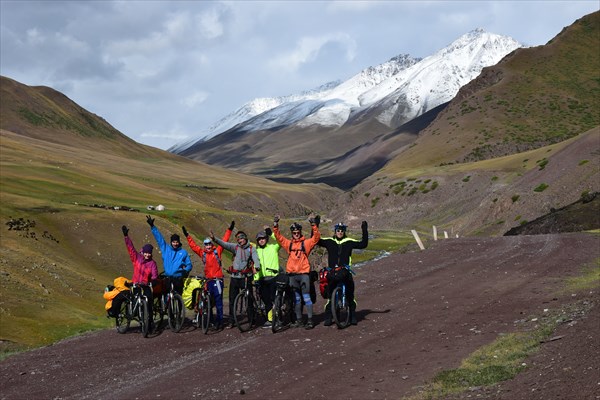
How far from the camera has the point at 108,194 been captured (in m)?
84.6

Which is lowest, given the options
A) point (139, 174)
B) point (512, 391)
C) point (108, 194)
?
point (512, 391)

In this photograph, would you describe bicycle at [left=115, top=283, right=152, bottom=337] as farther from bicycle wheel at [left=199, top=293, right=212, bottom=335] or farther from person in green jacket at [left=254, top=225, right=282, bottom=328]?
person in green jacket at [left=254, top=225, right=282, bottom=328]

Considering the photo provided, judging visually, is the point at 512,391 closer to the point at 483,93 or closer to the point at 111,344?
the point at 111,344

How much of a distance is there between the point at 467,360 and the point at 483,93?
172 m

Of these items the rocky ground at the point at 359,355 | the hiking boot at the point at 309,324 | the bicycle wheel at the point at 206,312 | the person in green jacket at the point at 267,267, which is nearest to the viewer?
the rocky ground at the point at 359,355

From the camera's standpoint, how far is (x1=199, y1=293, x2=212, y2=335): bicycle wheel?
22.4 metres

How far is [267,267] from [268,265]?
0.06 m

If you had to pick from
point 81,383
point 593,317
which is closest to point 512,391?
point 593,317

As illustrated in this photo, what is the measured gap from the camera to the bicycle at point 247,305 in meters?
22.3

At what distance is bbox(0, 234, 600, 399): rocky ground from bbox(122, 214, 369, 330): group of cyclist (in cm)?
96

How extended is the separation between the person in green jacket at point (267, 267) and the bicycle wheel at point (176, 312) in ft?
7.97

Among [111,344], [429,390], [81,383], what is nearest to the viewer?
[429,390]

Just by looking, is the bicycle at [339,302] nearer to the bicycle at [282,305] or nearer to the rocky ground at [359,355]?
the rocky ground at [359,355]

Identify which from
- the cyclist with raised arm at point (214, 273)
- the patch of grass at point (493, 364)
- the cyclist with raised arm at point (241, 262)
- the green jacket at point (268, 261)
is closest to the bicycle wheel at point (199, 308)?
the cyclist with raised arm at point (214, 273)
